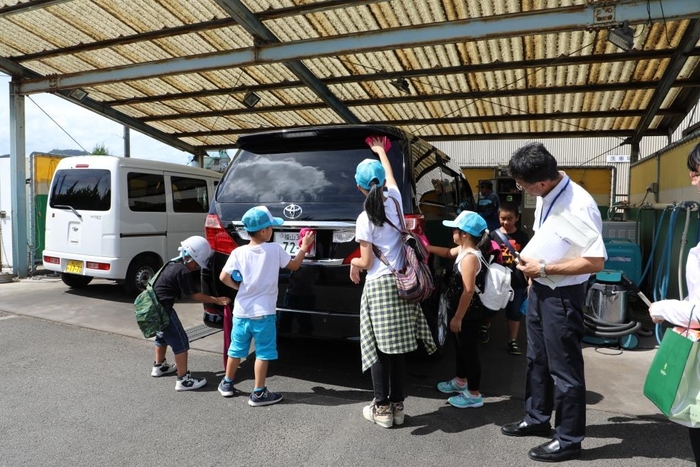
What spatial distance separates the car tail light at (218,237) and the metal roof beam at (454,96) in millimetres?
5999

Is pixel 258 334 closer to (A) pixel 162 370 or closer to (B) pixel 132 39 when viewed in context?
(A) pixel 162 370

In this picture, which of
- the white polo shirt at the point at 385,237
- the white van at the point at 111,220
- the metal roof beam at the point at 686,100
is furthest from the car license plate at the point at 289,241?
the metal roof beam at the point at 686,100

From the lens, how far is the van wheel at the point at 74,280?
7449mm

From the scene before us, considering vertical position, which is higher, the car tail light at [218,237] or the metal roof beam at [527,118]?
the metal roof beam at [527,118]

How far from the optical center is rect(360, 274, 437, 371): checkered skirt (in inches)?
115

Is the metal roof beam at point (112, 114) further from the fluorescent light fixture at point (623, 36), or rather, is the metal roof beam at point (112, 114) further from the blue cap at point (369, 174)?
the fluorescent light fixture at point (623, 36)

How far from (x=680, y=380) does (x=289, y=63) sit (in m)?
6.61

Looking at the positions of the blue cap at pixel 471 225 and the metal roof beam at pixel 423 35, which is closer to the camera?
the blue cap at pixel 471 225

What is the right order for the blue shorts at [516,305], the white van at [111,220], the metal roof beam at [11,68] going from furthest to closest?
1. the metal roof beam at [11,68]
2. the white van at [111,220]
3. the blue shorts at [516,305]

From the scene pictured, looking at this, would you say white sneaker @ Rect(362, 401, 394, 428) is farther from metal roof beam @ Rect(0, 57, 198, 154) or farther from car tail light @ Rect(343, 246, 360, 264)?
metal roof beam @ Rect(0, 57, 198, 154)

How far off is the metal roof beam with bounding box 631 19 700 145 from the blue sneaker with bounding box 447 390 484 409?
5.04 metres

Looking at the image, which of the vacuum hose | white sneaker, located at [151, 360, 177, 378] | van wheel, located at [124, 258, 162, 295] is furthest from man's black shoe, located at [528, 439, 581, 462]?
van wheel, located at [124, 258, 162, 295]

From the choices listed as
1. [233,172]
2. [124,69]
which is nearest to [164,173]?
[124,69]

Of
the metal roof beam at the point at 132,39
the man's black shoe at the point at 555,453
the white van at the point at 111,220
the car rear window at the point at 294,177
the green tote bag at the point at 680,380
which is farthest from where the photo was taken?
the white van at the point at 111,220
